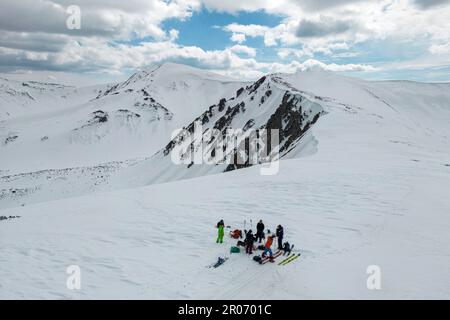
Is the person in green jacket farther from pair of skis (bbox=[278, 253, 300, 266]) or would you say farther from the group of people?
pair of skis (bbox=[278, 253, 300, 266])

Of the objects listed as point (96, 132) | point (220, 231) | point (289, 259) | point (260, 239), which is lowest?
Result: point (289, 259)

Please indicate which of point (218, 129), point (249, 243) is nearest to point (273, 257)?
point (249, 243)

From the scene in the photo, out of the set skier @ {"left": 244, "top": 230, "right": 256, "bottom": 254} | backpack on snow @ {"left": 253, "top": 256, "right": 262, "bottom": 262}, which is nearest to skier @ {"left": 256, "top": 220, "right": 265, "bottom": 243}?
skier @ {"left": 244, "top": 230, "right": 256, "bottom": 254}

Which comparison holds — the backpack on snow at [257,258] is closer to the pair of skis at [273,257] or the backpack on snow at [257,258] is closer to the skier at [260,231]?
the pair of skis at [273,257]

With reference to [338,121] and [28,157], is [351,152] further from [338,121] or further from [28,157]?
[28,157]

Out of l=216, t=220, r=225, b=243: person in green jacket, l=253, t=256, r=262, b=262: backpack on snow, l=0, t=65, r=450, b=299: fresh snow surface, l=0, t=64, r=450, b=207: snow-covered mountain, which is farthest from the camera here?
l=0, t=64, r=450, b=207: snow-covered mountain

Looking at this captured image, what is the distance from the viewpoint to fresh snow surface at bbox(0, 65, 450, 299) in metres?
13.4

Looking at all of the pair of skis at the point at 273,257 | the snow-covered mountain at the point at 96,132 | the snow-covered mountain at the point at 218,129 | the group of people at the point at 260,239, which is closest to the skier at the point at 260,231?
the group of people at the point at 260,239

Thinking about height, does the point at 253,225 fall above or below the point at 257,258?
above

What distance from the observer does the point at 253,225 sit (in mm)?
19875

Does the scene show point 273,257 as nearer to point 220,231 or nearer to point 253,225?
point 220,231

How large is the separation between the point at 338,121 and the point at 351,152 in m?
16.7

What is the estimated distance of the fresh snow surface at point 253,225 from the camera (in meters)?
13.4
